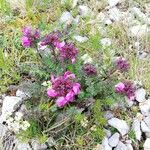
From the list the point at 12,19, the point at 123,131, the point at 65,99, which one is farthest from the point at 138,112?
the point at 12,19

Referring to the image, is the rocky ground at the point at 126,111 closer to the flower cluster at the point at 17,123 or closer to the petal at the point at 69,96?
the flower cluster at the point at 17,123

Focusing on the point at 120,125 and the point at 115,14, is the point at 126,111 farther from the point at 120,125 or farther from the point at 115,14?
the point at 115,14

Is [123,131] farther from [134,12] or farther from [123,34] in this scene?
[134,12]

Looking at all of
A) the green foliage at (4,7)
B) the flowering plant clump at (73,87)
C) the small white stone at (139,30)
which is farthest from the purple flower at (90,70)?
the green foliage at (4,7)

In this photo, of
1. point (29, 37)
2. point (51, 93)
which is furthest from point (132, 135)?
point (29, 37)

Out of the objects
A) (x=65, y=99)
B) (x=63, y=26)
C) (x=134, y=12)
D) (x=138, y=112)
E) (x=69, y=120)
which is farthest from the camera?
(x=134, y=12)
